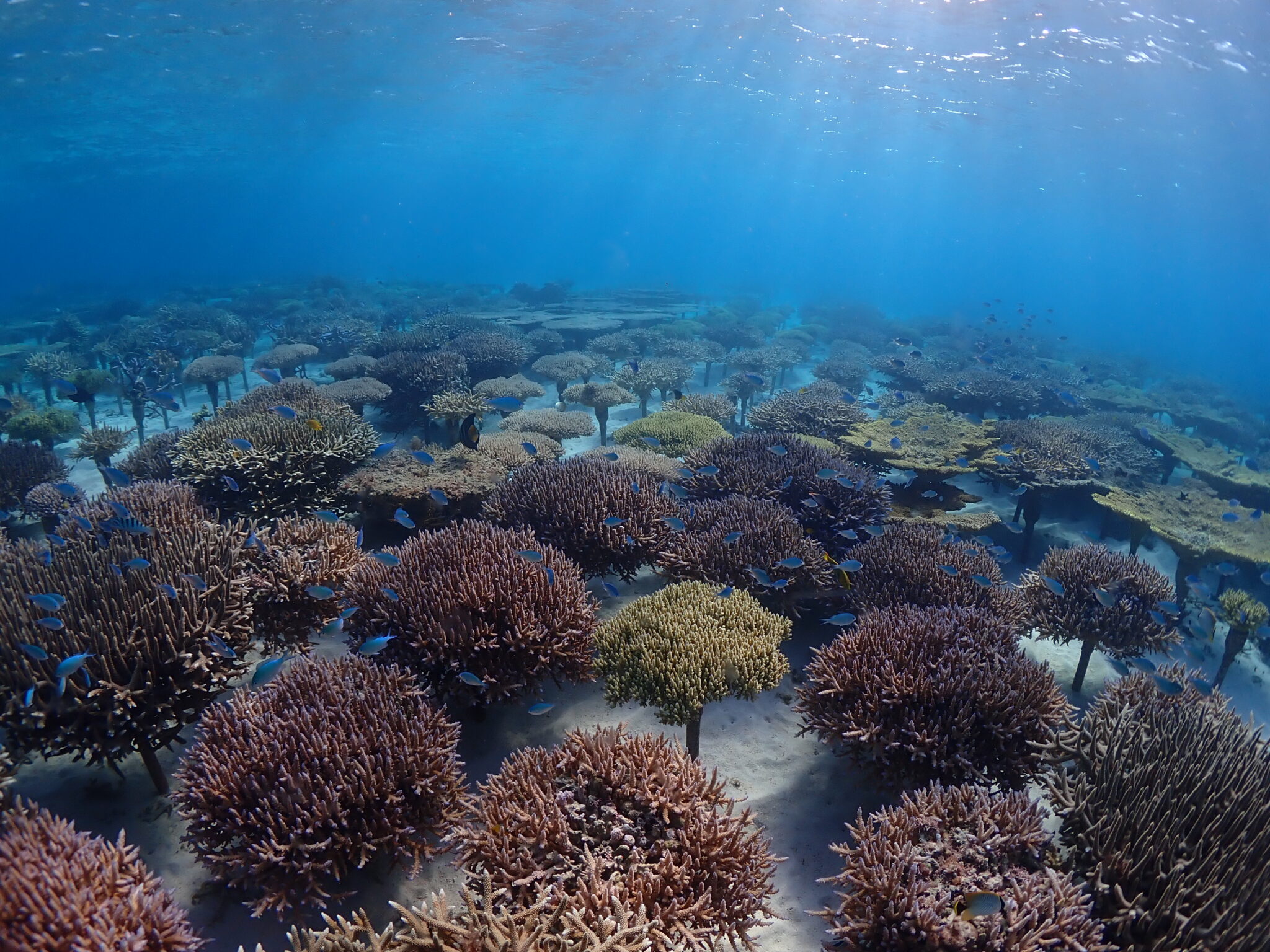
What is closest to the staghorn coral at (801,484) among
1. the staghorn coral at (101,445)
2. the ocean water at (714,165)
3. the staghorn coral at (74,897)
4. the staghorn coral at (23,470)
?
the ocean water at (714,165)

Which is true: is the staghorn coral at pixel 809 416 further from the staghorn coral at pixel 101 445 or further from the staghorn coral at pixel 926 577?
the staghorn coral at pixel 101 445

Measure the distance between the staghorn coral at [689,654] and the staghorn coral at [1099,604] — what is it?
13.2 ft

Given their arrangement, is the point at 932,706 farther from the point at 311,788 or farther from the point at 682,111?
the point at 682,111

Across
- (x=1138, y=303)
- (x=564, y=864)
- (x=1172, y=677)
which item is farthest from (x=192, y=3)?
(x=1138, y=303)

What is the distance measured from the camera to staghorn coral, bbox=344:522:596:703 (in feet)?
15.9

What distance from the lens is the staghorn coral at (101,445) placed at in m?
→ 11.7

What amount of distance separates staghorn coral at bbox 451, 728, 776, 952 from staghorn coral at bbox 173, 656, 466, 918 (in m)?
0.38

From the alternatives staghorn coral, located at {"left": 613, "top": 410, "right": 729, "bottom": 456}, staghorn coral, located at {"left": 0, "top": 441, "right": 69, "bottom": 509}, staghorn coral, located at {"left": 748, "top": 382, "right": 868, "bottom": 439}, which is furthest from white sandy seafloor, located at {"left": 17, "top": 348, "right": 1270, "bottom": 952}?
staghorn coral, located at {"left": 0, "top": 441, "right": 69, "bottom": 509}

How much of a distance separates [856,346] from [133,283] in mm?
57728

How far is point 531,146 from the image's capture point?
69.5 meters

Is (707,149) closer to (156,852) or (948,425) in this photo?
(948,425)

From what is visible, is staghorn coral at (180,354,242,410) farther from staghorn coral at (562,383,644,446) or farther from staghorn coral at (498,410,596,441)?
staghorn coral at (562,383,644,446)

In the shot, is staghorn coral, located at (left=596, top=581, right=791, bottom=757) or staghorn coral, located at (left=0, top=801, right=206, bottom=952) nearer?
staghorn coral, located at (left=0, top=801, right=206, bottom=952)

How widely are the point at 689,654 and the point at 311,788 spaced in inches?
112
